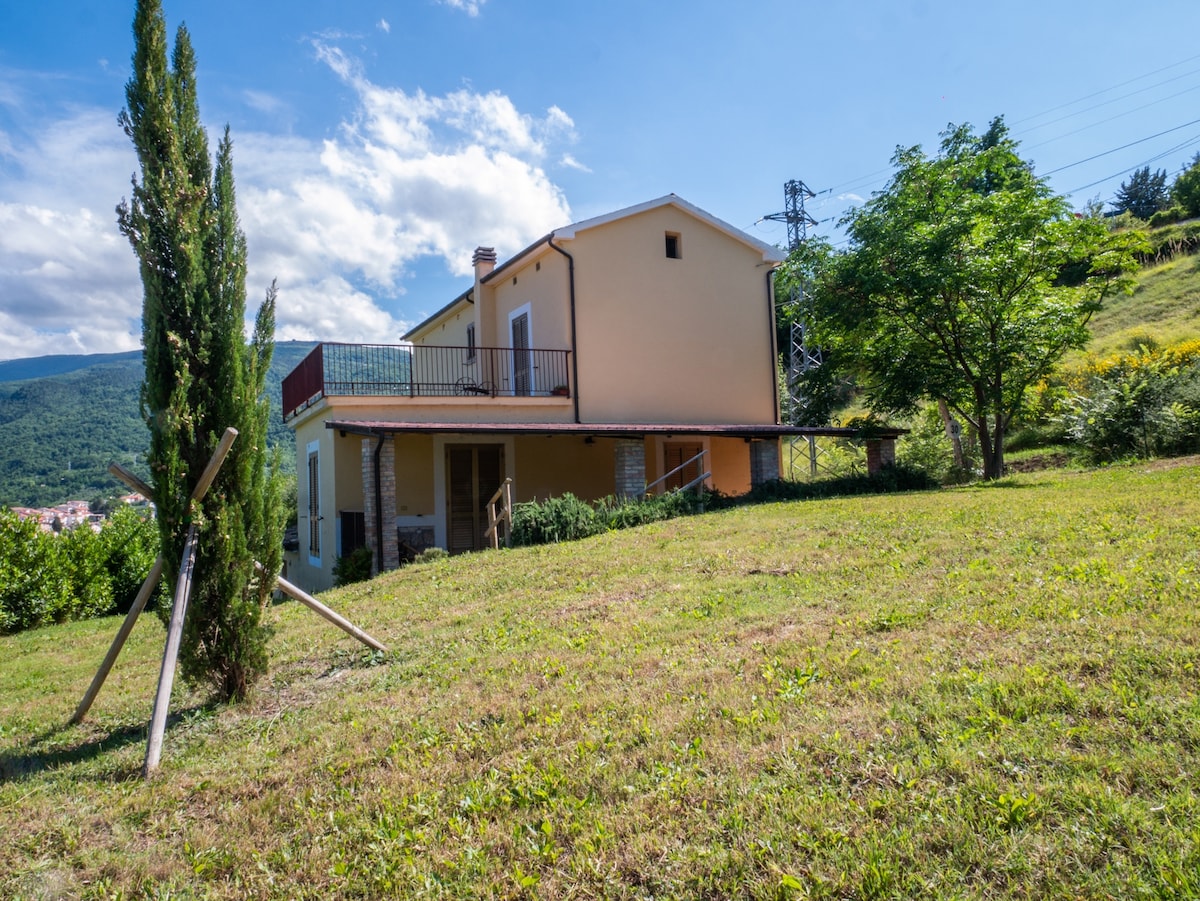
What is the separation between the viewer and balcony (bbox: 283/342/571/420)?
46.3 ft

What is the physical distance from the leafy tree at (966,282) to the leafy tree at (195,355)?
13.5 meters

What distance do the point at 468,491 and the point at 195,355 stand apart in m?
10.5

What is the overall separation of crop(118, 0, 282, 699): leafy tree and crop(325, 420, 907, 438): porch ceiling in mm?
6838

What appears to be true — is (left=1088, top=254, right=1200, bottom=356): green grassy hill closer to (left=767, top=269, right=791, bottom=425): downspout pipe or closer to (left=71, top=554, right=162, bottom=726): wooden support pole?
(left=767, top=269, right=791, bottom=425): downspout pipe

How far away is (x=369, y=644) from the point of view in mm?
6055

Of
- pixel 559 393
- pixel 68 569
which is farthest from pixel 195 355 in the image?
pixel 68 569

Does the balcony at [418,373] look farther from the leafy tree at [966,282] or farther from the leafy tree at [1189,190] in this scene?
the leafy tree at [1189,190]

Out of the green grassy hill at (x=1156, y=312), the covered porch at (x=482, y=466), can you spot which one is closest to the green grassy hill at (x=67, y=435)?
the covered porch at (x=482, y=466)

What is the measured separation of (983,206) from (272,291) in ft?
49.7

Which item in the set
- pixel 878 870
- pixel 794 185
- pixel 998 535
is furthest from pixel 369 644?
→ pixel 794 185

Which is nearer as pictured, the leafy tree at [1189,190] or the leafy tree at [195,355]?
the leafy tree at [195,355]

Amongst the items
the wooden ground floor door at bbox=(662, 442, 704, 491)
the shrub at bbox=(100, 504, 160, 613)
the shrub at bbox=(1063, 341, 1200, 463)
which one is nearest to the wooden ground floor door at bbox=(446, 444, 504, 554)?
the wooden ground floor door at bbox=(662, 442, 704, 491)

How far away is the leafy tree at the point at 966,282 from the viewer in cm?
1516

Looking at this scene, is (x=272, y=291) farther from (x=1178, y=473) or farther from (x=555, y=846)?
(x=1178, y=473)
